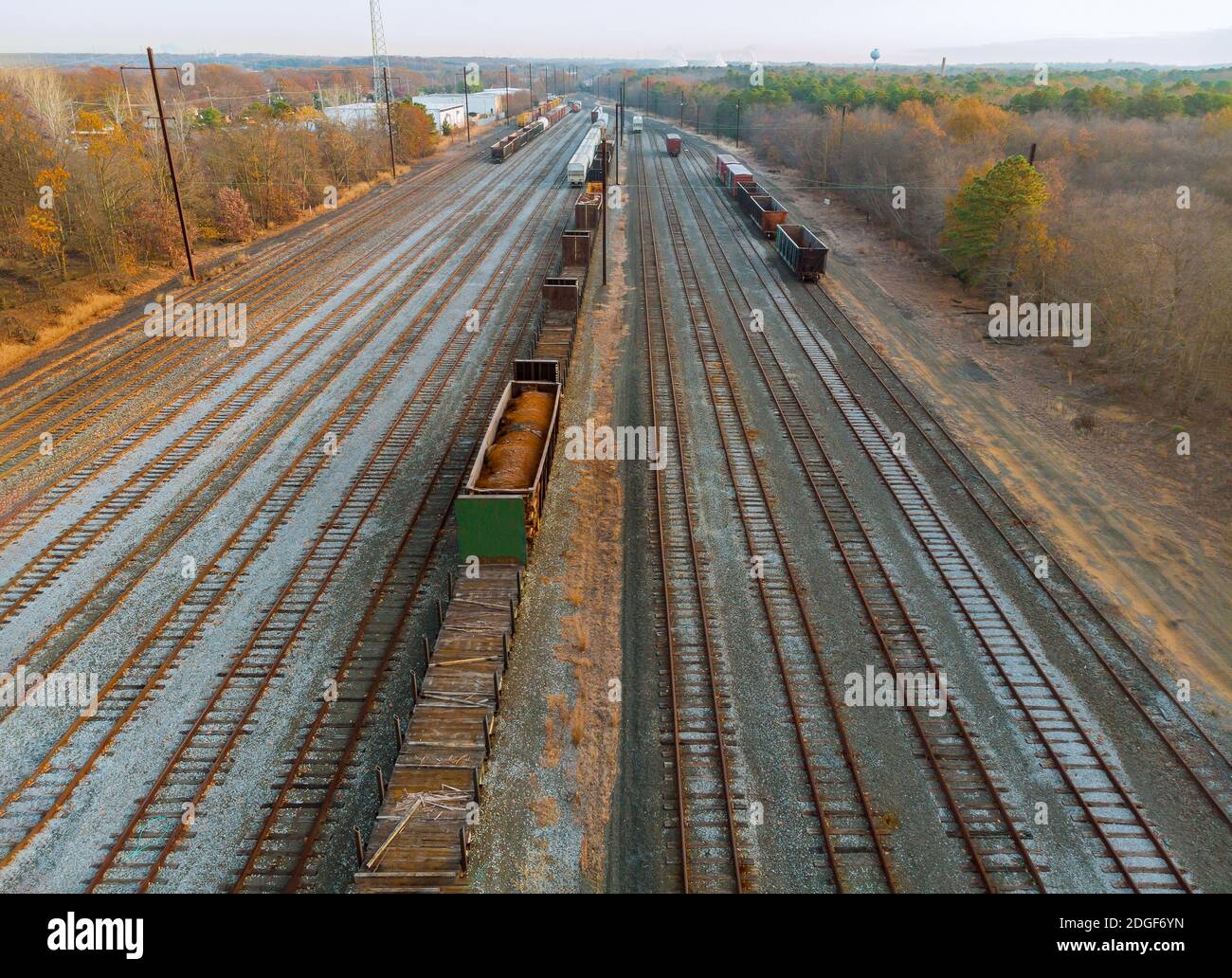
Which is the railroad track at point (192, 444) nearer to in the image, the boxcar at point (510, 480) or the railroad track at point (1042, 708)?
the boxcar at point (510, 480)

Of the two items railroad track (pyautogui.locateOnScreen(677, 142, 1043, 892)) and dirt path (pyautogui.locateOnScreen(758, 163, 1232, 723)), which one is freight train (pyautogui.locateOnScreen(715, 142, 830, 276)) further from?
railroad track (pyautogui.locateOnScreen(677, 142, 1043, 892))

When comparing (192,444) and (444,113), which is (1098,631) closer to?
(192,444)

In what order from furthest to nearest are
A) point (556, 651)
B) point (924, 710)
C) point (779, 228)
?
point (779, 228), point (556, 651), point (924, 710)

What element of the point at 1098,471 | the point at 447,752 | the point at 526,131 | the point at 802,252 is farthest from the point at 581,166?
the point at 447,752

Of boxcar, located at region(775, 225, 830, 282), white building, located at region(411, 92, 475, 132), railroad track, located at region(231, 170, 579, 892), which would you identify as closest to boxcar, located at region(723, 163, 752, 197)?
boxcar, located at region(775, 225, 830, 282)

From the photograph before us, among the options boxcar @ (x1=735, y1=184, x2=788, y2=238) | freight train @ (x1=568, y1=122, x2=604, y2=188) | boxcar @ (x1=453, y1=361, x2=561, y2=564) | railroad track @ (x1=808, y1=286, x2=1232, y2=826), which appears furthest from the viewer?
freight train @ (x1=568, y1=122, x2=604, y2=188)
